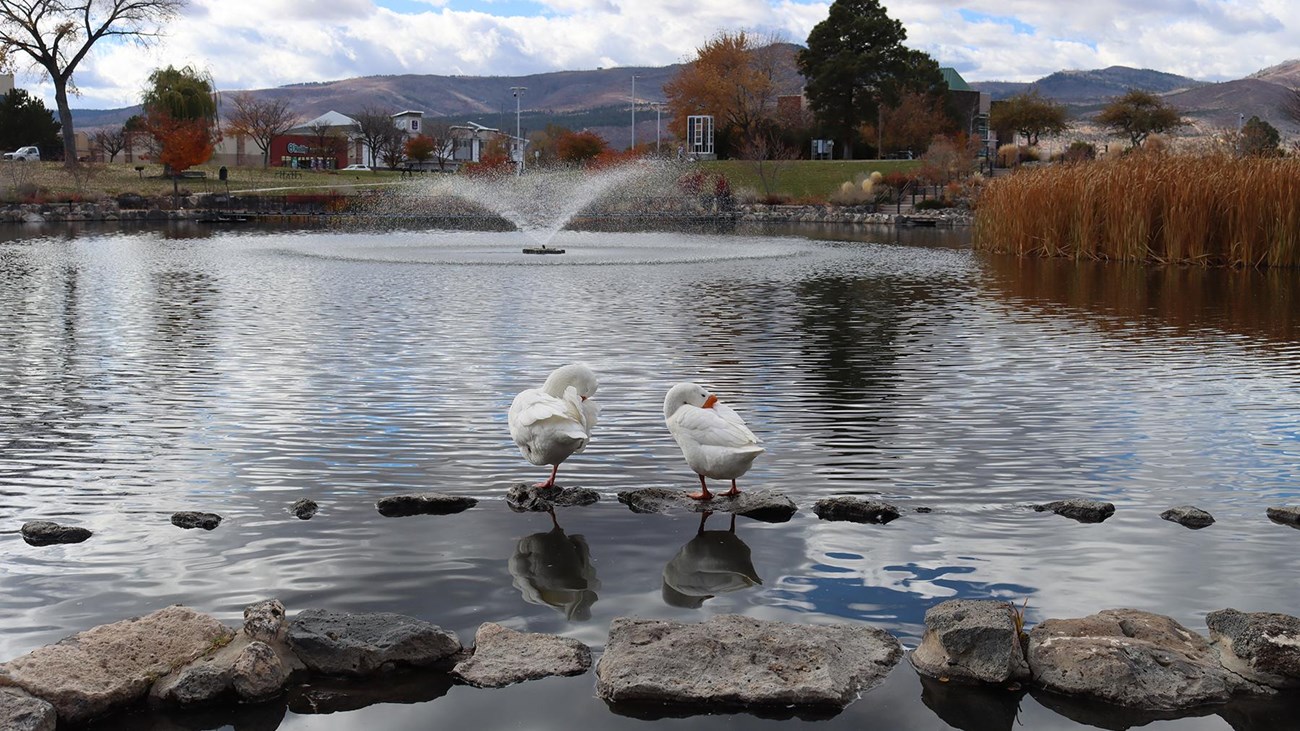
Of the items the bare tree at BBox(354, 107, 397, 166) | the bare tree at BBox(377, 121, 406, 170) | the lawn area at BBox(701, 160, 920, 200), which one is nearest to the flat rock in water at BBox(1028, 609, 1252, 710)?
the lawn area at BBox(701, 160, 920, 200)

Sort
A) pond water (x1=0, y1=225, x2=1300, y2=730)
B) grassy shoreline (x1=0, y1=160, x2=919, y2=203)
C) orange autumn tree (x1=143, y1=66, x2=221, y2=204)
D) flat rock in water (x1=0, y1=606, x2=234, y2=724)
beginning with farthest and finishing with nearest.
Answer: orange autumn tree (x1=143, y1=66, x2=221, y2=204)
grassy shoreline (x1=0, y1=160, x2=919, y2=203)
pond water (x1=0, y1=225, x2=1300, y2=730)
flat rock in water (x1=0, y1=606, x2=234, y2=724)

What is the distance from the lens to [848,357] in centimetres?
1476

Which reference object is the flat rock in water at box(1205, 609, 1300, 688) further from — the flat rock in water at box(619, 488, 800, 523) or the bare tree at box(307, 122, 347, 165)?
the bare tree at box(307, 122, 347, 165)

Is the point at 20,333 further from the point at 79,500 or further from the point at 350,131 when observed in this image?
the point at 350,131

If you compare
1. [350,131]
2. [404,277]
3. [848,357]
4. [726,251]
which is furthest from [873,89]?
[848,357]

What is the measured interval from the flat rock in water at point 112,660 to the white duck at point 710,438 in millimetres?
3061

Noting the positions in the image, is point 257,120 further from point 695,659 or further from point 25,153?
point 695,659

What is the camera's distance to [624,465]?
8.97 metres

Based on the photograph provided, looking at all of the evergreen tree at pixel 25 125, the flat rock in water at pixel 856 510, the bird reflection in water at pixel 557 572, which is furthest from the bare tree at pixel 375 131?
the bird reflection in water at pixel 557 572

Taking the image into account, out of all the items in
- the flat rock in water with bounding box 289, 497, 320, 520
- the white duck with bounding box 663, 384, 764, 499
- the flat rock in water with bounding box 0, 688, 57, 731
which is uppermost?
the white duck with bounding box 663, 384, 764, 499

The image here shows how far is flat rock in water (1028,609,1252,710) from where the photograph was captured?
5.15 meters

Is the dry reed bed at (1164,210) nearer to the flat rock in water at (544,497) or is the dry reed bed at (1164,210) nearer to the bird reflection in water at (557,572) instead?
the flat rock in water at (544,497)

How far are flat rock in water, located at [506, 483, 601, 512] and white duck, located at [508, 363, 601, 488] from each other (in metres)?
0.07

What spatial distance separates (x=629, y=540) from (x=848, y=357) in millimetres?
8079
